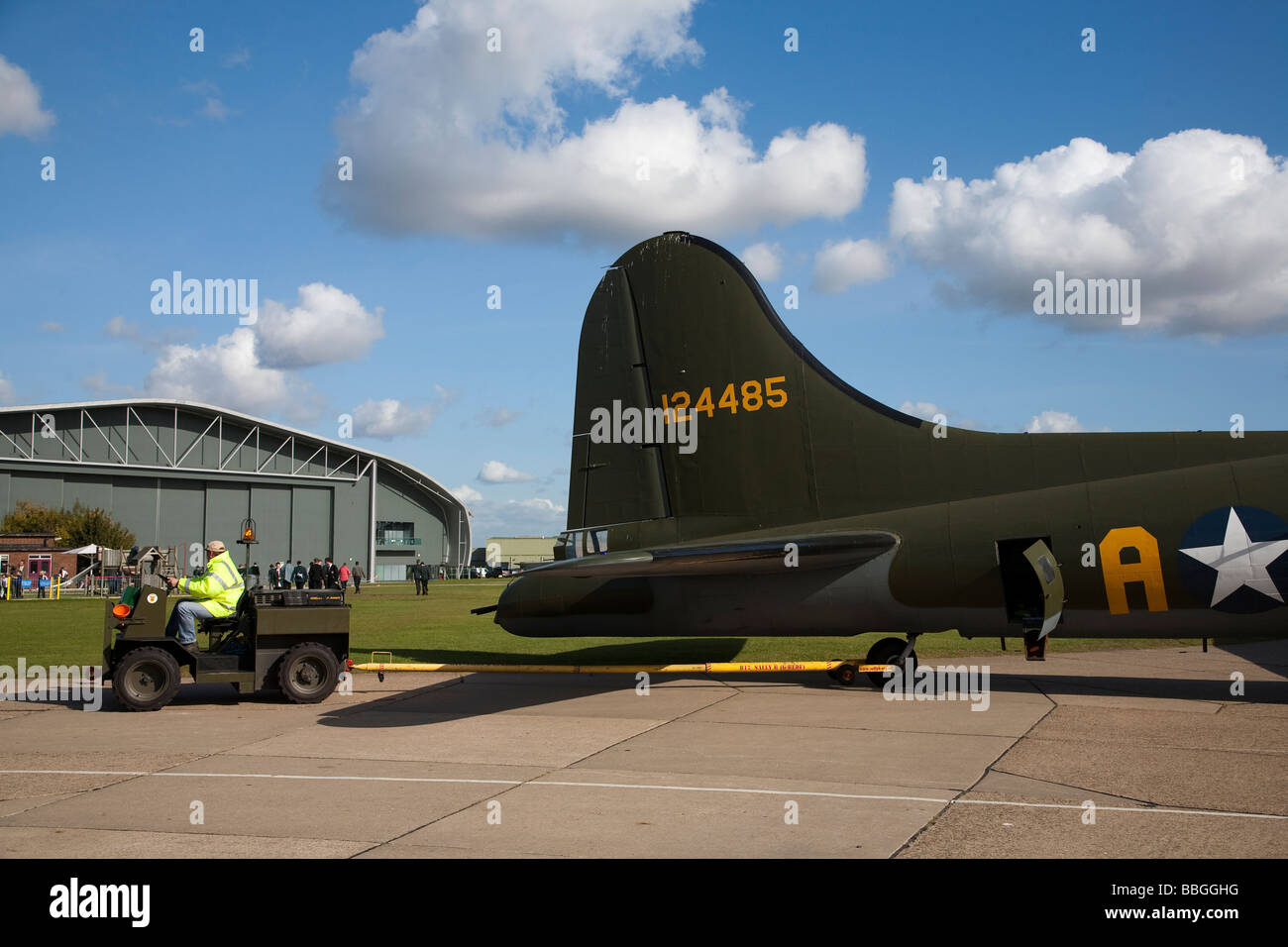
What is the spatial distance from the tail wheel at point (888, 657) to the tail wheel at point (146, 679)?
904 cm

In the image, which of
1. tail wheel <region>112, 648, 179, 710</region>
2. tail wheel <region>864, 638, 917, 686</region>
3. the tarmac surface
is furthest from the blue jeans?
tail wheel <region>864, 638, 917, 686</region>

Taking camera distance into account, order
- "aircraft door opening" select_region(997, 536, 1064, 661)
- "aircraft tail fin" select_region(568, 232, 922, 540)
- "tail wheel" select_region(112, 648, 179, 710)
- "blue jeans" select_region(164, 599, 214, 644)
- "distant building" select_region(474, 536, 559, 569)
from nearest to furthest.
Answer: "aircraft door opening" select_region(997, 536, 1064, 661), "tail wheel" select_region(112, 648, 179, 710), "blue jeans" select_region(164, 599, 214, 644), "aircraft tail fin" select_region(568, 232, 922, 540), "distant building" select_region(474, 536, 559, 569)

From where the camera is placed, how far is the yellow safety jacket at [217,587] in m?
11.8

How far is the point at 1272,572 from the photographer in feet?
34.9

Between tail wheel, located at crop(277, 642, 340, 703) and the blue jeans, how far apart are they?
1149 mm

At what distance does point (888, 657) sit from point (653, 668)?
3595mm

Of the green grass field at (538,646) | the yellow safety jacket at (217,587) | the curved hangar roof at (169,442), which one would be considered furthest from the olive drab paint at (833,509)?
the curved hangar roof at (169,442)

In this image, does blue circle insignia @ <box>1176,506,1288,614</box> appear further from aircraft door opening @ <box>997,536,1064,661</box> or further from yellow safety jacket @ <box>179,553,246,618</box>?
Result: yellow safety jacket @ <box>179,553,246,618</box>

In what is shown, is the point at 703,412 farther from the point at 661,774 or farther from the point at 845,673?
the point at 661,774

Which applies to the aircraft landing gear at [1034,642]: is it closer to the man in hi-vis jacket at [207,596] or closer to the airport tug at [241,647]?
the airport tug at [241,647]

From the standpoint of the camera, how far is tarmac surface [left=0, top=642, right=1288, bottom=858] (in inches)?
234

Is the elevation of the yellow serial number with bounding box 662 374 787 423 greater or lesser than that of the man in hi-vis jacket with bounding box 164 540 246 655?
greater
